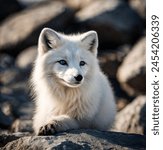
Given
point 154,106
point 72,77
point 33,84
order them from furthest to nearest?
1. point 33,84
2. point 72,77
3. point 154,106

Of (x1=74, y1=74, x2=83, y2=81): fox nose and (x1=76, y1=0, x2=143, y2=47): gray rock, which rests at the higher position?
(x1=76, y1=0, x2=143, y2=47): gray rock

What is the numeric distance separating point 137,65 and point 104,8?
3723 mm

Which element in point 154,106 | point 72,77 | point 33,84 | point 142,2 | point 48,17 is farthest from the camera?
point 142,2

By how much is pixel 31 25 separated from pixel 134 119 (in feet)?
27.1

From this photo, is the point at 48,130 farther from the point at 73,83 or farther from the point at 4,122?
the point at 4,122

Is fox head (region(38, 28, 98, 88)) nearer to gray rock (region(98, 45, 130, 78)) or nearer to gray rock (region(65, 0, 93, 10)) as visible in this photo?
gray rock (region(98, 45, 130, 78))

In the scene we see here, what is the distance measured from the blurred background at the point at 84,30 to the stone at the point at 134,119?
4.13 meters

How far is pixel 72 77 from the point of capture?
6.72m

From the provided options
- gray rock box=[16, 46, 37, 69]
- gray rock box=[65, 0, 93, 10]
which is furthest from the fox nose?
gray rock box=[65, 0, 93, 10]

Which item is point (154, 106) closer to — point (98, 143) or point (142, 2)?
point (98, 143)

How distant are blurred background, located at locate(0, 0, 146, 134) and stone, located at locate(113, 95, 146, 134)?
4133mm

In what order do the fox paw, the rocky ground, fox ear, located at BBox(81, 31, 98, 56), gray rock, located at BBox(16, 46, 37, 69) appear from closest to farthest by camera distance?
the fox paw, fox ear, located at BBox(81, 31, 98, 56), the rocky ground, gray rock, located at BBox(16, 46, 37, 69)

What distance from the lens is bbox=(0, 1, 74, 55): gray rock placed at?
17203 mm

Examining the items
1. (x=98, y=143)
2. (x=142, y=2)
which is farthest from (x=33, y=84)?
(x=142, y=2)
